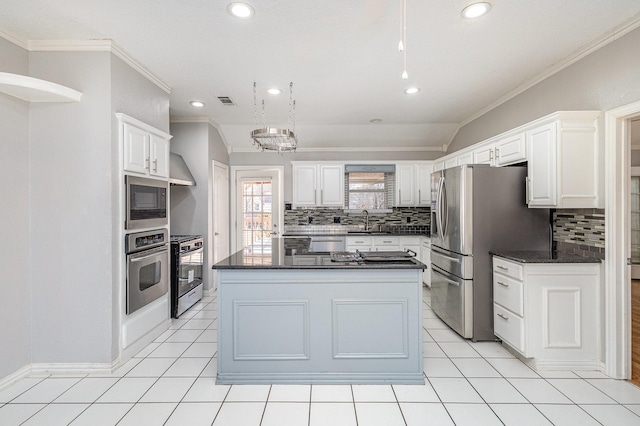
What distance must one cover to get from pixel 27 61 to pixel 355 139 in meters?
4.26

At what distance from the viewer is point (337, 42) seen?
99.8 inches

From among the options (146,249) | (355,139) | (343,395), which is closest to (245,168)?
(355,139)

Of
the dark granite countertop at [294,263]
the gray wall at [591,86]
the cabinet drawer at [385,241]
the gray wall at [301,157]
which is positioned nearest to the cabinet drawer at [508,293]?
the dark granite countertop at [294,263]

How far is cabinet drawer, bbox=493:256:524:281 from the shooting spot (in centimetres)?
264

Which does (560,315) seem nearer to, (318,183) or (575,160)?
(575,160)

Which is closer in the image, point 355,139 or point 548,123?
point 548,123

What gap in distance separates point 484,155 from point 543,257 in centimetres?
136

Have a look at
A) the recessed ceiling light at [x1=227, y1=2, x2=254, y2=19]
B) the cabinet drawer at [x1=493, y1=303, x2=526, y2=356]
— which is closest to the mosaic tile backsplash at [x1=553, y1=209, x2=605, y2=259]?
the cabinet drawer at [x1=493, y1=303, x2=526, y2=356]

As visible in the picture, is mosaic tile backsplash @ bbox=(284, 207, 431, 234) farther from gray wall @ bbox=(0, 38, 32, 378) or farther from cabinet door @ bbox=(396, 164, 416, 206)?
gray wall @ bbox=(0, 38, 32, 378)

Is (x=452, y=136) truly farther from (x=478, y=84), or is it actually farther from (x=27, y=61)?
(x=27, y=61)

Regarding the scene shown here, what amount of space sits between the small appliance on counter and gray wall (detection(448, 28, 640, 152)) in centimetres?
418

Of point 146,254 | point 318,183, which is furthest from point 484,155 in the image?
point 146,254

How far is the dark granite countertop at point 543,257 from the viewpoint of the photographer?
2541mm

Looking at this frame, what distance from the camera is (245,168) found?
5.73 m
